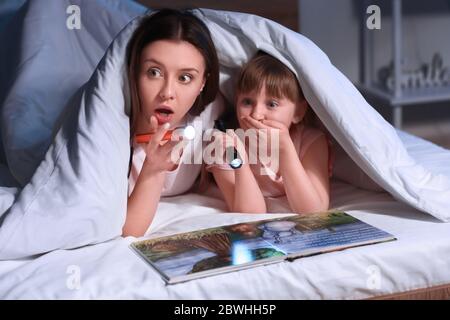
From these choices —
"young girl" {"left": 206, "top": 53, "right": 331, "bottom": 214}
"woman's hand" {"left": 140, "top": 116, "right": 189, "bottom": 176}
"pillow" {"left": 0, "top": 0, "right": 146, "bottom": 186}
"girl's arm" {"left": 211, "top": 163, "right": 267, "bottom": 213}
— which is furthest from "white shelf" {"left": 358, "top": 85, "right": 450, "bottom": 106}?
"woman's hand" {"left": 140, "top": 116, "right": 189, "bottom": 176}

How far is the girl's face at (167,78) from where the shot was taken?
1.20 metres

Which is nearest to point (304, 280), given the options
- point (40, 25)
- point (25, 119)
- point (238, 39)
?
point (238, 39)

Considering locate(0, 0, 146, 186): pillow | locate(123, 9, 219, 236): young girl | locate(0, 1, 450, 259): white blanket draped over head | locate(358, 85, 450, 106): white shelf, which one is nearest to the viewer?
locate(0, 1, 450, 259): white blanket draped over head

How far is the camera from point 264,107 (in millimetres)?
1256

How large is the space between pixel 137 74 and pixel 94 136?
5.3 inches

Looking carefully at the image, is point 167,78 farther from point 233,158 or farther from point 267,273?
point 267,273

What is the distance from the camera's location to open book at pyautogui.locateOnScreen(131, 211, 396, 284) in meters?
1.01

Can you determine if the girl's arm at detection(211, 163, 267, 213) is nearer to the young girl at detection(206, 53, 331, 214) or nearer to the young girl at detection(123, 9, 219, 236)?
the young girl at detection(206, 53, 331, 214)

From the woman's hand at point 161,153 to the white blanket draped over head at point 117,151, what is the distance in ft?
0.13

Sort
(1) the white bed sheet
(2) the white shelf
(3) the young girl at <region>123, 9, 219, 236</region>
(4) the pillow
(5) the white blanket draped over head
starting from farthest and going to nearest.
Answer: (2) the white shelf → (4) the pillow → (3) the young girl at <region>123, 9, 219, 236</region> → (5) the white blanket draped over head → (1) the white bed sheet

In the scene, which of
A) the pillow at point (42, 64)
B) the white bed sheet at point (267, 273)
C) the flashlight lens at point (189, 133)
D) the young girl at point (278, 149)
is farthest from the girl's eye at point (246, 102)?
the pillow at point (42, 64)

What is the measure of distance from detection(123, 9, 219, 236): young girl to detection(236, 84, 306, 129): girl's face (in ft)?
0.25

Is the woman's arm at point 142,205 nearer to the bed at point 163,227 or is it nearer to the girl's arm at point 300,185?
the bed at point 163,227

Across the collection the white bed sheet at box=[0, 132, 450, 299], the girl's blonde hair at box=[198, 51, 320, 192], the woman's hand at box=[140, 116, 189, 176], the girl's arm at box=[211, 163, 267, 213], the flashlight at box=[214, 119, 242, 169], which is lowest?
the white bed sheet at box=[0, 132, 450, 299]
